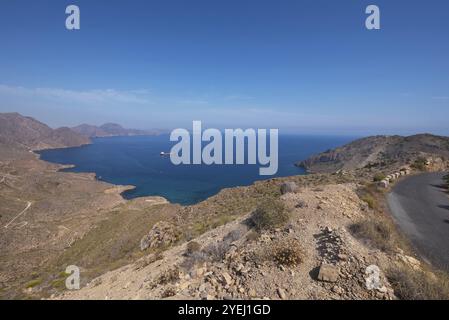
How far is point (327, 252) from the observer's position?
8.18 meters

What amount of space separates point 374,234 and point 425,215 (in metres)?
6.36

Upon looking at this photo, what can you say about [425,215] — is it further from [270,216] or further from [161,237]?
[161,237]

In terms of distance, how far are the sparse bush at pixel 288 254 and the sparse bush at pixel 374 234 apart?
98.2 inches

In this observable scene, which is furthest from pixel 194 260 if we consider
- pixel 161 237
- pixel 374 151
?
pixel 374 151

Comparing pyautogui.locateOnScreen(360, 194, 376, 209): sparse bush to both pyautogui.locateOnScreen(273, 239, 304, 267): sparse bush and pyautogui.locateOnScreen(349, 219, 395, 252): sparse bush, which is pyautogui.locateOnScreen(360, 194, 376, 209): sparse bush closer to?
pyautogui.locateOnScreen(349, 219, 395, 252): sparse bush

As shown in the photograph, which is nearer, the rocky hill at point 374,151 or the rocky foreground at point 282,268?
the rocky foreground at point 282,268

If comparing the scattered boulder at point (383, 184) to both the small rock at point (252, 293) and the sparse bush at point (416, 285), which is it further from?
the small rock at point (252, 293)

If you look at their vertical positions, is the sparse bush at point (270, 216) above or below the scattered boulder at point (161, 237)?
above

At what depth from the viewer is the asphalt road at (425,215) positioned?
9.44 meters

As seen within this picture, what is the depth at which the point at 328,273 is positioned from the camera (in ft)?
22.8

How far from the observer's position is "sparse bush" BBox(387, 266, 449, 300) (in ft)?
20.0

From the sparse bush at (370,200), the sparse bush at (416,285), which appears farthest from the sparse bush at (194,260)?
the sparse bush at (370,200)
